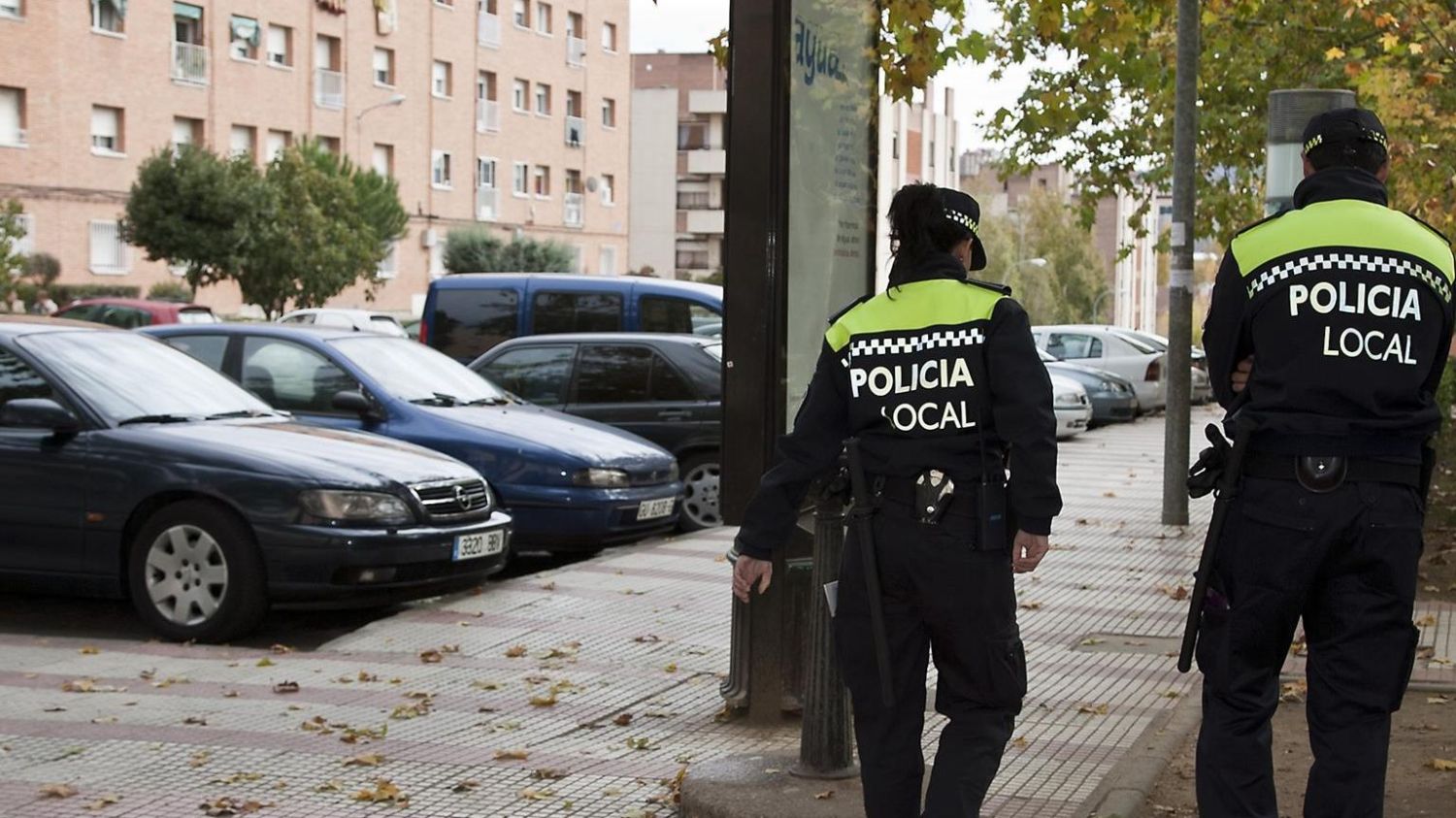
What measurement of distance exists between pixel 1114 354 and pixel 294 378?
Answer: 73.4ft

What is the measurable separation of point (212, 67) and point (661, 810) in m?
48.2

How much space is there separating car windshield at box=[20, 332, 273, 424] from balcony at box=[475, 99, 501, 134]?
5421 cm

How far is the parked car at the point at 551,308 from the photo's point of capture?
684 inches

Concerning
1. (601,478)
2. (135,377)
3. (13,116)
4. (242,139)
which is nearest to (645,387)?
(601,478)

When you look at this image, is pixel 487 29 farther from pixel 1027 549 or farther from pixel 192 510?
pixel 1027 549

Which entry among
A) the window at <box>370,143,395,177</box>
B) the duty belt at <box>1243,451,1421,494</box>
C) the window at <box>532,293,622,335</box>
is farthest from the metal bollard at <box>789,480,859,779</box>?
the window at <box>370,143,395,177</box>

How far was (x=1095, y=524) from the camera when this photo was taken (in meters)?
14.8

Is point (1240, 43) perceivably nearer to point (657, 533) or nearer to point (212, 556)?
point (657, 533)

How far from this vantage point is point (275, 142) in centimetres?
5419

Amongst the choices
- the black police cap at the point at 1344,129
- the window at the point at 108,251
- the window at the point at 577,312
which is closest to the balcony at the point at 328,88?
the window at the point at 108,251

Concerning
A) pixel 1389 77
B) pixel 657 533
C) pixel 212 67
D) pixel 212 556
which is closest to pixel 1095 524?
pixel 657 533

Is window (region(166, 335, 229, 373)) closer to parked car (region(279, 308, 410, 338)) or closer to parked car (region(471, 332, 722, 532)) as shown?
parked car (region(471, 332, 722, 532))

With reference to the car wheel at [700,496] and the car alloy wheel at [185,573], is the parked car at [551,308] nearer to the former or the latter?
the car wheel at [700,496]

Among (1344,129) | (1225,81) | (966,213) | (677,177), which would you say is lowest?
(966,213)
